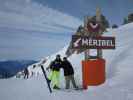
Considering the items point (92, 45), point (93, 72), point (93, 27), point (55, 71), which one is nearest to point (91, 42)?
point (92, 45)

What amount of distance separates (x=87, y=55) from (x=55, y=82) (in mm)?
2257

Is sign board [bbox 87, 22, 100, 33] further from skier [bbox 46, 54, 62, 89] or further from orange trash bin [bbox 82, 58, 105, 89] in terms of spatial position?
skier [bbox 46, 54, 62, 89]

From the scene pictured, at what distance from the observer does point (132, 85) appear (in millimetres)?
15734

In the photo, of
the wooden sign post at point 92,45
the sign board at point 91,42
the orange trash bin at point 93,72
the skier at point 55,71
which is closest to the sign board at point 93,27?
the wooden sign post at point 92,45

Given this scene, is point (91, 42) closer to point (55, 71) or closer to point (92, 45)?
point (92, 45)

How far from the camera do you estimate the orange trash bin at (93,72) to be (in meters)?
17.6

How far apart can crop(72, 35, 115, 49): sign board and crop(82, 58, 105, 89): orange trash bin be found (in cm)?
79

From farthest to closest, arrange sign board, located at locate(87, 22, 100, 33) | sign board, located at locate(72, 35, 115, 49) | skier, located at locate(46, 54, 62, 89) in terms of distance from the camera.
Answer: skier, located at locate(46, 54, 62, 89) < sign board, located at locate(87, 22, 100, 33) < sign board, located at locate(72, 35, 115, 49)

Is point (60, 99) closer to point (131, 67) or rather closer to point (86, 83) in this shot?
point (86, 83)

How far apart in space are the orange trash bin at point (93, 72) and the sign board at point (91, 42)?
0.79 m

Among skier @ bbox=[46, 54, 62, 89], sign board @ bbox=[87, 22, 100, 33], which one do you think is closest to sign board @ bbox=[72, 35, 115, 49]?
sign board @ bbox=[87, 22, 100, 33]

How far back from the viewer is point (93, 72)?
17.6 metres

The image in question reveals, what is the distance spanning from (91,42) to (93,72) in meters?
1.57

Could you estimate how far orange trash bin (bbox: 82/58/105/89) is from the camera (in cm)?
1756
